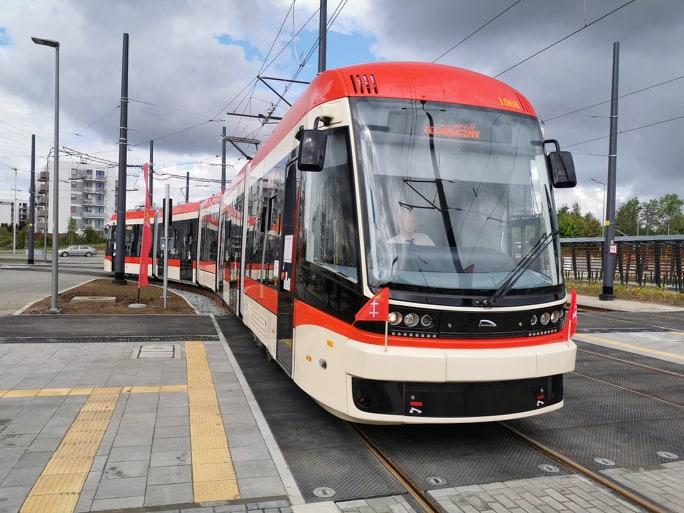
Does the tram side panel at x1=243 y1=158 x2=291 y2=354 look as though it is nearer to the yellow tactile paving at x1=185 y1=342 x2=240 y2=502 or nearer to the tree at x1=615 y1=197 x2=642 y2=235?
the yellow tactile paving at x1=185 y1=342 x2=240 y2=502

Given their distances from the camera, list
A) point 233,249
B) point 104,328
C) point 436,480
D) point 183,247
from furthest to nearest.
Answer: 1. point 183,247
2. point 233,249
3. point 104,328
4. point 436,480

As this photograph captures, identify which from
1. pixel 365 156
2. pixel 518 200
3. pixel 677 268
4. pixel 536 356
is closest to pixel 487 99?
pixel 518 200

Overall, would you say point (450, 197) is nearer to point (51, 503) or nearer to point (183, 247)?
point (51, 503)

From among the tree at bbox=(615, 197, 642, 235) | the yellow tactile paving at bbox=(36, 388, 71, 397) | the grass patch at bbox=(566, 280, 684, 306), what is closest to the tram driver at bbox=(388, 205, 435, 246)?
the yellow tactile paving at bbox=(36, 388, 71, 397)

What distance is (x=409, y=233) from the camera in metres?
4.98

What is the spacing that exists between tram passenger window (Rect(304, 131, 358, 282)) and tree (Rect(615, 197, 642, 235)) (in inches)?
5480

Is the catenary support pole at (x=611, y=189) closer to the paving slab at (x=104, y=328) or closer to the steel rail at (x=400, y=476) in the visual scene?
the paving slab at (x=104, y=328)

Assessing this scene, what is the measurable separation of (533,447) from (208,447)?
9.47ft

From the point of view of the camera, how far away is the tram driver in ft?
16.3

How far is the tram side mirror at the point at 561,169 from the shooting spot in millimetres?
5629

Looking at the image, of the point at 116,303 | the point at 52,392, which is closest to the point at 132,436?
the point at 52,392

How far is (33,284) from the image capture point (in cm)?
2306

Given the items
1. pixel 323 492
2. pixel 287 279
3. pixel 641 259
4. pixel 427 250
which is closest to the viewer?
pixel 323 492

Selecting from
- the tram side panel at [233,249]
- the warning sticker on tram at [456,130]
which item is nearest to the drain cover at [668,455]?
the warning sticker on tram at [456,130]
